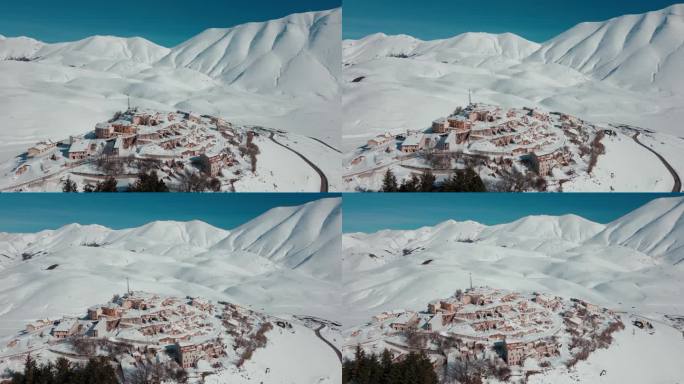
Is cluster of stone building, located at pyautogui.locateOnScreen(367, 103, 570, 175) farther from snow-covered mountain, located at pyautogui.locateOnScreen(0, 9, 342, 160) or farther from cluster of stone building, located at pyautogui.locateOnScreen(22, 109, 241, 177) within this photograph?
cluster of stone building, located at pyautogui.locateOnScreen(22, 109, 241, 177)

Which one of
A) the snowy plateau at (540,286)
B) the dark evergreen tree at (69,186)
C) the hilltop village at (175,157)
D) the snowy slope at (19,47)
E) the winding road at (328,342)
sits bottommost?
the winding road at (328,342)

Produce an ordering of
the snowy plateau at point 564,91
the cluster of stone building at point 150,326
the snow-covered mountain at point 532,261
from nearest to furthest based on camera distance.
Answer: the snowy plateau at point 564,91, the cluster of stone building at point 150,326, the snow-covered mountain at point 532,261

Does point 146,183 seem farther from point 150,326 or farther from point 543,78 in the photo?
point 543,78

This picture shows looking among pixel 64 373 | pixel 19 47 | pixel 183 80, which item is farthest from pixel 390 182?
pixel 19 47

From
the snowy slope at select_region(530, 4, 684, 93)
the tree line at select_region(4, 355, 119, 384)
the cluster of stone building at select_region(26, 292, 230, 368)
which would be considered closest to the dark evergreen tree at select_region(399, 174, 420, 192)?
→ the snowy slope at select_region(530, 4, 684, 93)

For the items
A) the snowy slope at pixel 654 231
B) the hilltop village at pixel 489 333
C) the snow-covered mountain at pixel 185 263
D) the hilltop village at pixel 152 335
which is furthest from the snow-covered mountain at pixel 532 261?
the hilltop village at pixel 152 335

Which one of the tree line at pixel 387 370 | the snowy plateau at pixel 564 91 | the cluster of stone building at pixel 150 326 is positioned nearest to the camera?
the snowy plateau at pixel 564 91

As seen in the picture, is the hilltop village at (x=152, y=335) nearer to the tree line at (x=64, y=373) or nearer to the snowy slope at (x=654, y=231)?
the tree line at (x=64, y=373)
